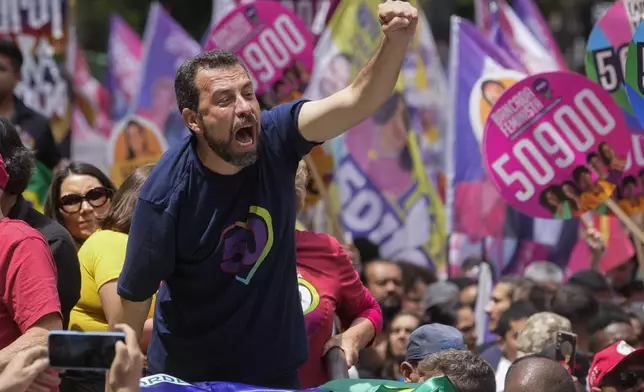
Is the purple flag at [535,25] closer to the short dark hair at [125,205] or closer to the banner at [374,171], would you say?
the banner at [374,171]

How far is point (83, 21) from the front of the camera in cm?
3850

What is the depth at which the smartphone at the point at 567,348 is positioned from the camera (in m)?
5.71

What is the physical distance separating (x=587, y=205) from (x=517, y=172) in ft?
1.41

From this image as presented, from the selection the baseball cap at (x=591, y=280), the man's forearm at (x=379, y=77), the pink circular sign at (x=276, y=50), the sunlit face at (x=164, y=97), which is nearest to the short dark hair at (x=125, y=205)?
the man's forearm at (x=379, y=77)

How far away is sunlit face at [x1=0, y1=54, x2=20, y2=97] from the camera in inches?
341

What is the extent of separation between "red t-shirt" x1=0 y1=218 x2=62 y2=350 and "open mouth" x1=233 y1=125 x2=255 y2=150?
0.72 metres

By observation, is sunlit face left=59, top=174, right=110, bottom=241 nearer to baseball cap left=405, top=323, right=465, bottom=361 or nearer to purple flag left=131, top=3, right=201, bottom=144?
baseball cap left=405, top=323, right=465, bottom=361

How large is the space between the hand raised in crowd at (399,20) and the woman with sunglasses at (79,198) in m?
2.35

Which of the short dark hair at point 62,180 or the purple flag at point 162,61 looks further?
the purple flag at point 162,61

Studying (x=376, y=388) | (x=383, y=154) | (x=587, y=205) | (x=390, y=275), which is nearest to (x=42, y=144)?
(x=390, y=275)

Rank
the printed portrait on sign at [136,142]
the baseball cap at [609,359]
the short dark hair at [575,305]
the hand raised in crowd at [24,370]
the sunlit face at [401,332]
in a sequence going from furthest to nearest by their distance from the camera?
1. the printed portrait on sign at [136,142]
2. the sunlit face at [401,332]
3. the short dark hair at [575,305]
4. the baseball cap at [609,359]
5. the hand raised in crowd at [24,370]

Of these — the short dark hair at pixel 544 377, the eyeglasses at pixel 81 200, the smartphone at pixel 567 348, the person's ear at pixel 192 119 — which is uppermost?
the person's ear at pixel 192 119

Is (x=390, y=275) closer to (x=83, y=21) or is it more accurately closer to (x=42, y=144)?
(x=42, y=144)

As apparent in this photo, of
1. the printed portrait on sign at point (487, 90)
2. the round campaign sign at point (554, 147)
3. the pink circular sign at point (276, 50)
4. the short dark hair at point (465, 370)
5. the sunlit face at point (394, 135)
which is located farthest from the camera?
the sunlit face at point (394, 135)
